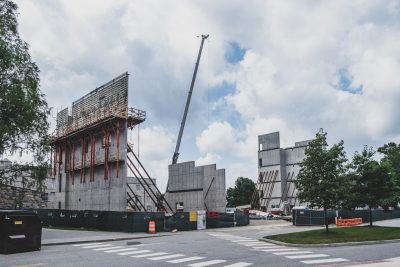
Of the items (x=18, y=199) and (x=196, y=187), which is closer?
(x=18, y=199)

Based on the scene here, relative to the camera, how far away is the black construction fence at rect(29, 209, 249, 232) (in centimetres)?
3375

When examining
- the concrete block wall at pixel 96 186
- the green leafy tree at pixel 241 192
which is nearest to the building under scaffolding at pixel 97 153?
the concrete block wall at pixel 96 186

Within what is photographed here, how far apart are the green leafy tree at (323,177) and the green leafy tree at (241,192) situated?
87.2m

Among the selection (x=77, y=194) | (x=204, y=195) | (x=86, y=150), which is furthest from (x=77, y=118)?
(x=204, y=195)

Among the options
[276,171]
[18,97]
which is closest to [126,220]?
[18,97]

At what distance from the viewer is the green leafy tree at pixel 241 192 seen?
371 feet

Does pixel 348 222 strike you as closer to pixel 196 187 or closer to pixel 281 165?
pixel 196 187

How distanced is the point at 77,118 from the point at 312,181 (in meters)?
40.9

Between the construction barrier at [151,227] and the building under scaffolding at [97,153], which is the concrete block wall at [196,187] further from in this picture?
the construction barrier at [151,227]

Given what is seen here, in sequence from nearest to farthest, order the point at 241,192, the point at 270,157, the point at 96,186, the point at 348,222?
the point at 348,222
the point at 96,186
the point at 270,157
the point at 241,192

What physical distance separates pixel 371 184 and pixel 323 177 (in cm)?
761

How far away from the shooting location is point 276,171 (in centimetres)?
8094

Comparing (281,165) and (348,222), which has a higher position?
(281,165)

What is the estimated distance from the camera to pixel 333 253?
55.0ft
